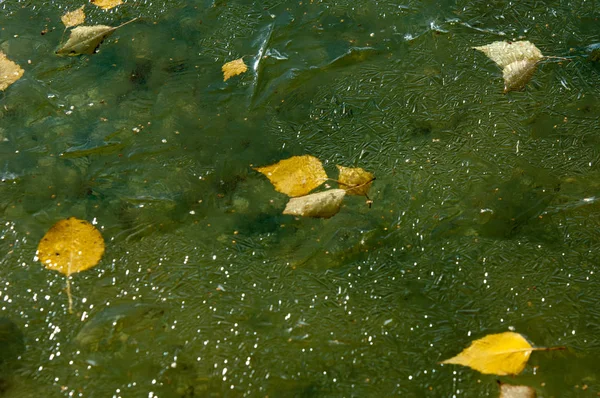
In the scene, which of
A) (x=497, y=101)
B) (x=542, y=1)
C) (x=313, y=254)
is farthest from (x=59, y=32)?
(x=542, y=1)

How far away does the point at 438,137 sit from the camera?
1771 millimetres

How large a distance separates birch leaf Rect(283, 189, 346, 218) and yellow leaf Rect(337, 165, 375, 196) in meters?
0.03

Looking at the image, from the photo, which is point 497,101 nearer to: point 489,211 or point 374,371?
point 489,211

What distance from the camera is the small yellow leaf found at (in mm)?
1382

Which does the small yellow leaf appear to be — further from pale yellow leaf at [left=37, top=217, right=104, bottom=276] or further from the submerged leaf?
the submerged leaf

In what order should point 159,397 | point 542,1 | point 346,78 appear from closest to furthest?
point 159,397 < point 346,78 < point 542,1

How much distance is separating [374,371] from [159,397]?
505mm

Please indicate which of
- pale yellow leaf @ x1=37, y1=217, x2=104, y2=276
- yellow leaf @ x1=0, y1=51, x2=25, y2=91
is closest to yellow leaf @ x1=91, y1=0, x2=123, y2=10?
yellow leaf @ x1=0, y1=51, x2=25, y2=91

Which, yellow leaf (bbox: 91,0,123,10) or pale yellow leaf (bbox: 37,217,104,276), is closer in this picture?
pale yellow leaf (bbox: 37,217,104,276)

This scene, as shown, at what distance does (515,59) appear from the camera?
75.0 inches

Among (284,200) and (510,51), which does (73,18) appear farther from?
(510,51)

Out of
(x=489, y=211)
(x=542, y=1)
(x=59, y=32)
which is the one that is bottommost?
(x=489, y=211)

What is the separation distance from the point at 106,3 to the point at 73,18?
13 centimetres

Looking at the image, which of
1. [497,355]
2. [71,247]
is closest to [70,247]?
[71,247]
